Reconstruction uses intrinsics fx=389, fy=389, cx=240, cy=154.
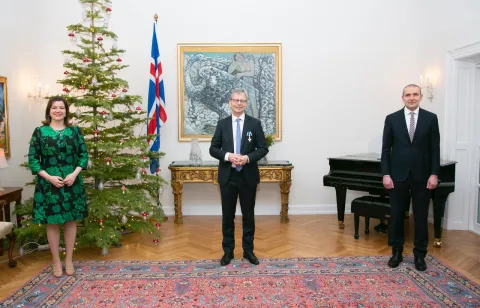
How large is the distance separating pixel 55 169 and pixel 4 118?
2022mm

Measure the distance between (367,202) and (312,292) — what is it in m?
1.91

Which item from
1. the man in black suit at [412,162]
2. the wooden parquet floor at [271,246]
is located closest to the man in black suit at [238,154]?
the wooden parquet floor at [271,246]

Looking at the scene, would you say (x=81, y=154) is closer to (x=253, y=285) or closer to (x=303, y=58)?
(x=253, y=285)

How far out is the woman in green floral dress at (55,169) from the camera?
11.4 feet

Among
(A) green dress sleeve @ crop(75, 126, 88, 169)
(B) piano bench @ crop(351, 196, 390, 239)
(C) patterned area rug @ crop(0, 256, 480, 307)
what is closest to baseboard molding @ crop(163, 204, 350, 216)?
(B) piano bench @ crop(351, 196, 390, 239)

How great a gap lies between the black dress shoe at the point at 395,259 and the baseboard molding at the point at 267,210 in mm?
2408

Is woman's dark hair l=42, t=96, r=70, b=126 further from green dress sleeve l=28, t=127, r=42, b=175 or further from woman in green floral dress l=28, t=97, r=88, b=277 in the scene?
green dress sleeve l=28, t=127, r=42, b=175

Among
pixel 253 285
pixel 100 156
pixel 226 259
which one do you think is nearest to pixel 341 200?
pixel 226 259

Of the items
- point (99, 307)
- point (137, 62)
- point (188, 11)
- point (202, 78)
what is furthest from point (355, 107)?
point (99, 307)

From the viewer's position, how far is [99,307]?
302 centimetres

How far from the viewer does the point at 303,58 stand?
620 cm

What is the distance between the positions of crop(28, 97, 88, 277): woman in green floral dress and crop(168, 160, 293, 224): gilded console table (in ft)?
6.98

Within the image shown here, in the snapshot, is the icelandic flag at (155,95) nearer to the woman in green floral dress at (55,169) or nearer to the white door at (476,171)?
the woman in green floral dress at (55,169)

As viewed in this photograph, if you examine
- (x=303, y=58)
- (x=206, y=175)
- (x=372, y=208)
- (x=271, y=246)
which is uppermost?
(x=303, y=58)
